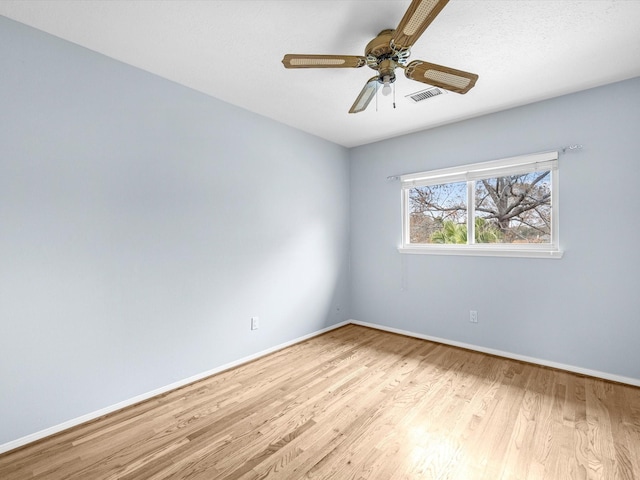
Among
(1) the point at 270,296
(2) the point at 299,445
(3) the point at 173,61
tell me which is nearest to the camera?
(2) the point at 299,445

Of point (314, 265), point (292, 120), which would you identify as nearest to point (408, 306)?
point (314, 265)

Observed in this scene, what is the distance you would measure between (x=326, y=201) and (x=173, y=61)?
89.2 inches

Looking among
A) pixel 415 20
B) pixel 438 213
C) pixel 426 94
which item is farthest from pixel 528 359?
pixel 415 20

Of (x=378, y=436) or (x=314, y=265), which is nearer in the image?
(x=378, y=436)

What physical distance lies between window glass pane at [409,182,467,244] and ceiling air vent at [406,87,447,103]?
1153 millimetres

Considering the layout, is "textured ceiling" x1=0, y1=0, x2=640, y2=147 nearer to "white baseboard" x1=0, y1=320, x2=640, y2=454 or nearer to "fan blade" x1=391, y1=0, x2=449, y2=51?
"fan blade" x1=391, y1=0, x2=449, y2=51

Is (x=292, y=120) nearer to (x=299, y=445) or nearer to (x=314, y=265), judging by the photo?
(x=314, y=265)

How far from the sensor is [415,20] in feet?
4.72

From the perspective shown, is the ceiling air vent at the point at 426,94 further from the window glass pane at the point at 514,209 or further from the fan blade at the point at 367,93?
the window glass pane at the point at 514,209

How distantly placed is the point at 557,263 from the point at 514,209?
0.66 metres

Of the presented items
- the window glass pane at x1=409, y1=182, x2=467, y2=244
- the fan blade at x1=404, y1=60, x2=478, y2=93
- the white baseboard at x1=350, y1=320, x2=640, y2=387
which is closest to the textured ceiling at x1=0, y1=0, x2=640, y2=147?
the fan blade at x1=404, y1=60, x2=478, y2=93

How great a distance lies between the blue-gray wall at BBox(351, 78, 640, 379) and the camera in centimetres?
252

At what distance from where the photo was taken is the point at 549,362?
2.85m

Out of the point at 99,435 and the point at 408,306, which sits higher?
the point at 408,306
